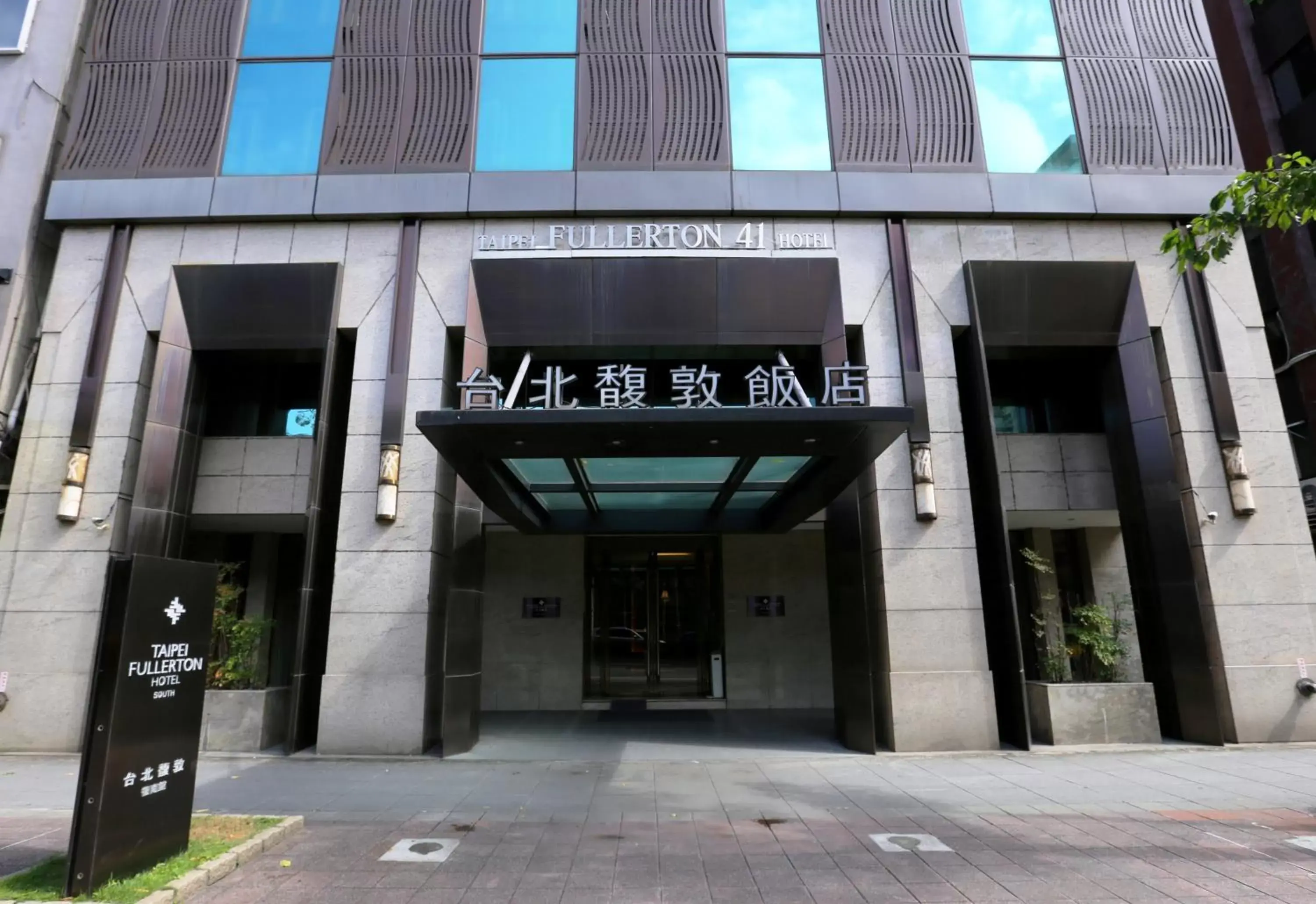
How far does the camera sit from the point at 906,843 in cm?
668

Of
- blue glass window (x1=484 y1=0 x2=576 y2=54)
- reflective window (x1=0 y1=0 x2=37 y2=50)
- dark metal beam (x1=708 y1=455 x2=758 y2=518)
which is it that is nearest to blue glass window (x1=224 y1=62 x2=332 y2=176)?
blue glass window (x1=484 y1=0 x2=576 y2=54)

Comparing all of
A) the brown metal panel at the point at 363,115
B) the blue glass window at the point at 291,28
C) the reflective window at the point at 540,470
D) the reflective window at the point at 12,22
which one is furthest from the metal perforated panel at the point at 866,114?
the reflective window at the point at 12,22

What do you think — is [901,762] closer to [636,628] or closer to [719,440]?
[719,440]

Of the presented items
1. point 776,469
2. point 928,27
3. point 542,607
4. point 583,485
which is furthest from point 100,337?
point 928,27

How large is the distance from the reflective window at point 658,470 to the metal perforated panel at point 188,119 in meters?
9.95

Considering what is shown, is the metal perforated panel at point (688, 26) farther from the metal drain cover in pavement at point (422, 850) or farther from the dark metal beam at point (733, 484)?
the metal drain cover in pavement at point (422, 850)

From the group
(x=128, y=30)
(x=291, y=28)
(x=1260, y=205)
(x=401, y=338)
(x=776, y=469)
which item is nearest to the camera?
(x=1260, y=205)

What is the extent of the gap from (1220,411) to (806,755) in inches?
372

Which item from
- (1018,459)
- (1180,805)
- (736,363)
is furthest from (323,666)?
(1018,459)

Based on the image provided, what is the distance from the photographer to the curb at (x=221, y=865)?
5.13 meters

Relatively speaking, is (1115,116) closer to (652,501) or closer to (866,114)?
(866,114)

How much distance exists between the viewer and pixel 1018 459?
1394 cm

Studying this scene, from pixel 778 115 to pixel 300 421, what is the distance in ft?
38.1

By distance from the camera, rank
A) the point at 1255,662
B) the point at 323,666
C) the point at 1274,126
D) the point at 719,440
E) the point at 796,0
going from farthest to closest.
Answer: the point at 1274,126
the point at 796,0
the point at 323,666
the point at 1255,662
the point at 719,440
